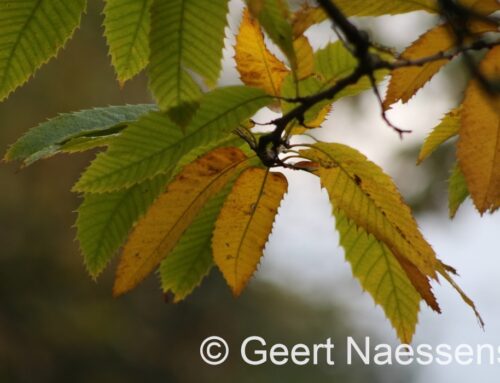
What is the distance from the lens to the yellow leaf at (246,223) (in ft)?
2.41

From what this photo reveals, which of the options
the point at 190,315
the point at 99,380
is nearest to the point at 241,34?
the point at 99,380

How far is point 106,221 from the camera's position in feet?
2.49

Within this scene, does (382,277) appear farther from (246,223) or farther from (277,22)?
(277,22)

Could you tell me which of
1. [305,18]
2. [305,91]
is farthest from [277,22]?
[305,91]

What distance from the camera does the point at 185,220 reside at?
702mm

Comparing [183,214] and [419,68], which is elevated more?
[419,68]

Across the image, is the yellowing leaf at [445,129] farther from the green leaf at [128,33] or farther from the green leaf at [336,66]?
the green leaf at [128,33]

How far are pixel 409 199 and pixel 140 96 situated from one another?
361 cm

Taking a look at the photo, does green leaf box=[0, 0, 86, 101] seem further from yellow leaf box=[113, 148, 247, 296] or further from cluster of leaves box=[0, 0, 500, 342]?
yellow leaf box=[113, 148, 247, 296]

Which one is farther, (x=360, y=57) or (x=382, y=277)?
(x=382, y=277)

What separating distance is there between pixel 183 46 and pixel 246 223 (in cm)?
18

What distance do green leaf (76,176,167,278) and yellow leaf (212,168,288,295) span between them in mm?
78

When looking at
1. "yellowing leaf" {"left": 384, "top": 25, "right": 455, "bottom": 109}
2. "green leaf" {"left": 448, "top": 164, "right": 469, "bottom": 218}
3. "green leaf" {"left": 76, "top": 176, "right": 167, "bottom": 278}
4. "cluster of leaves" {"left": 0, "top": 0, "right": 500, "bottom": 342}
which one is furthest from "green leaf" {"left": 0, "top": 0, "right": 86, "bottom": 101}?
"green leaf" {"left": 448, "top": 164, "right": 469, "bottom": 218}

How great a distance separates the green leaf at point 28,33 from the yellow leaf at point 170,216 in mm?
149
